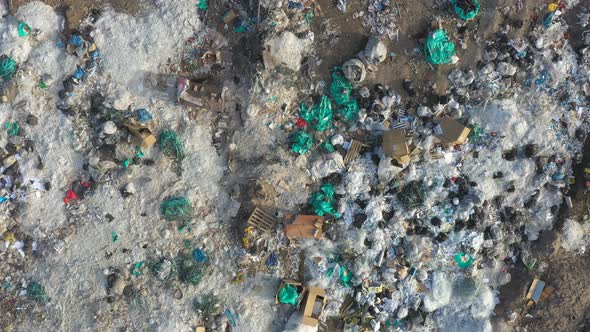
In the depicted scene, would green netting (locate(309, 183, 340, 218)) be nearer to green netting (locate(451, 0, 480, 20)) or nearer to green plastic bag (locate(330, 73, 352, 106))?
green plastic bag (locate(330, 73, 352, 106))

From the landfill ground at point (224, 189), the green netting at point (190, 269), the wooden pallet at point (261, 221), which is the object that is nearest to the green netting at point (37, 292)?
the landfill ground at point (224, 189)

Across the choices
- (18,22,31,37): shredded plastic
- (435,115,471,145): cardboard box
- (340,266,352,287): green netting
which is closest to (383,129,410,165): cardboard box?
(435,115,471,145): cardboard box

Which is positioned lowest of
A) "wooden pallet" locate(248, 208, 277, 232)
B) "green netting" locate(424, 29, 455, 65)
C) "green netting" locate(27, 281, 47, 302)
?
"green netting" locate(27, 281, 47, 302)

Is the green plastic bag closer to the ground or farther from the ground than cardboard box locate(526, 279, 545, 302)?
farther from the ground

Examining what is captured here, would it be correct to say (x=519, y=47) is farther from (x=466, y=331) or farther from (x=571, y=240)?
(x=466, y=331)

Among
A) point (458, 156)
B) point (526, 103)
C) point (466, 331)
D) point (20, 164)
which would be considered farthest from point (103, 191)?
point (526, 103)

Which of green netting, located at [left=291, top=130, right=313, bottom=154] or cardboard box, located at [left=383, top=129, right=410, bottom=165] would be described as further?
green netting, located at [left=291, top=130, right=313, bottom=154]

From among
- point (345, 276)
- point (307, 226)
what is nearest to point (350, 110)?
point (307, 226)

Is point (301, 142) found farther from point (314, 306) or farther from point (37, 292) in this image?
point (37, 292)
